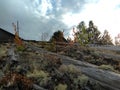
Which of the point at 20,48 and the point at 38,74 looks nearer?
the point at 38,74

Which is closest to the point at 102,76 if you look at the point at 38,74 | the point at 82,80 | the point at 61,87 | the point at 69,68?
the point at 82,80

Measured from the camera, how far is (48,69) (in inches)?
664

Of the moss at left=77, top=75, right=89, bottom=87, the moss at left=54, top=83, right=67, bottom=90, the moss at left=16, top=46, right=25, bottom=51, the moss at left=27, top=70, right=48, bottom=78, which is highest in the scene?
the moss at left=16, top=46, right=25, bottom=51

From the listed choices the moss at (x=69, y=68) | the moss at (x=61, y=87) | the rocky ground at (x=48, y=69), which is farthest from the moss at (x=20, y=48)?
the moss at (x=61, y=87)

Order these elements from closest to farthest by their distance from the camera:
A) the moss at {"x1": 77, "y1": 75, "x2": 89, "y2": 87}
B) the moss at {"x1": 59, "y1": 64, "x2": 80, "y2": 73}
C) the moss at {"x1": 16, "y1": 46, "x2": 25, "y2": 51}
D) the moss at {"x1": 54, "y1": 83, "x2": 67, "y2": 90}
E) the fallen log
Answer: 1. the fallen log
2. the moss at {"x1": 54, "y1": 83, "x2": 67, "y2": 90}
3. the moss at {"x1": 77, "y1": 75, "x2": 89, "y2": 87}
4. the moss at {"x1": 59, "y1": 64, "x2": 80, "y2": 73}
5. the moss at {"x1": 16, "y1": 46, "x2": 25, "y2": 51}

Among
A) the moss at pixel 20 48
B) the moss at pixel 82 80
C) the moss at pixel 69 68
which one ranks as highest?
the moss at pixel 20 48

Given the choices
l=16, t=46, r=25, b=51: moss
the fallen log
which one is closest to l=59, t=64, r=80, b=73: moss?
the fallen log

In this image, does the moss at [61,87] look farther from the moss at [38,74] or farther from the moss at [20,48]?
the moss at [20,48]

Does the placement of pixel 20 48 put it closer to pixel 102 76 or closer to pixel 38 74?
pixel 38 74

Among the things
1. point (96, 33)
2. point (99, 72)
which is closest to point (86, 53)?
point (99, 72)

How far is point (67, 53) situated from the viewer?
2036cm

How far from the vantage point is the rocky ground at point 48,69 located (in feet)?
49.2

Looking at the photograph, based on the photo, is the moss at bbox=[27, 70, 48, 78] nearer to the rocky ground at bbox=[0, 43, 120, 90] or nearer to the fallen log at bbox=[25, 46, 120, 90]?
the rocky ground at bbox=[0, 43, 120, 90]

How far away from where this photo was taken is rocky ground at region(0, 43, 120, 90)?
15.0 metres
